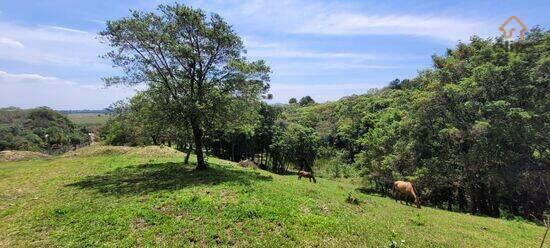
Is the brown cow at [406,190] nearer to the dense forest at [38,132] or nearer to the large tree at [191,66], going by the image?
the large tree at [191,66]

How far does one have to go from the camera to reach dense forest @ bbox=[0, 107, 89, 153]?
66125 millimetres

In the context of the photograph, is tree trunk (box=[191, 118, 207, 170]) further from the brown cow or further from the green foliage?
the green foliage

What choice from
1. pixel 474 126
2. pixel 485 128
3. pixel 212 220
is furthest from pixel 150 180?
pixel 485 128

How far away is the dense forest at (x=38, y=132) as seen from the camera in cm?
6612

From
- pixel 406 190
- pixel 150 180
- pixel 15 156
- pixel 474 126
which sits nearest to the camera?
pixel 150 180

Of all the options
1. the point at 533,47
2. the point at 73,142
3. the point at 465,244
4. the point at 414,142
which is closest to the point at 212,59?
the point at 465,244

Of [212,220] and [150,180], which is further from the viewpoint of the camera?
[150,180]

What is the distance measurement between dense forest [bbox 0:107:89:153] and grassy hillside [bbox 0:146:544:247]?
4921 cm

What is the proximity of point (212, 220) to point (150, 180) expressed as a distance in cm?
969

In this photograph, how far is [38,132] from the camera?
83.3m

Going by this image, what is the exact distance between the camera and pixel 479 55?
103 feet

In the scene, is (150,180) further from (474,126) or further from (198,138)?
(474,126)

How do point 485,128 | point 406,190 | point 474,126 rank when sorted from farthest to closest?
point 474,126 → point 485,128 → point 406,190

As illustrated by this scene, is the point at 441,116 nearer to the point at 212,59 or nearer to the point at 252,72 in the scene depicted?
the point at 252,72
